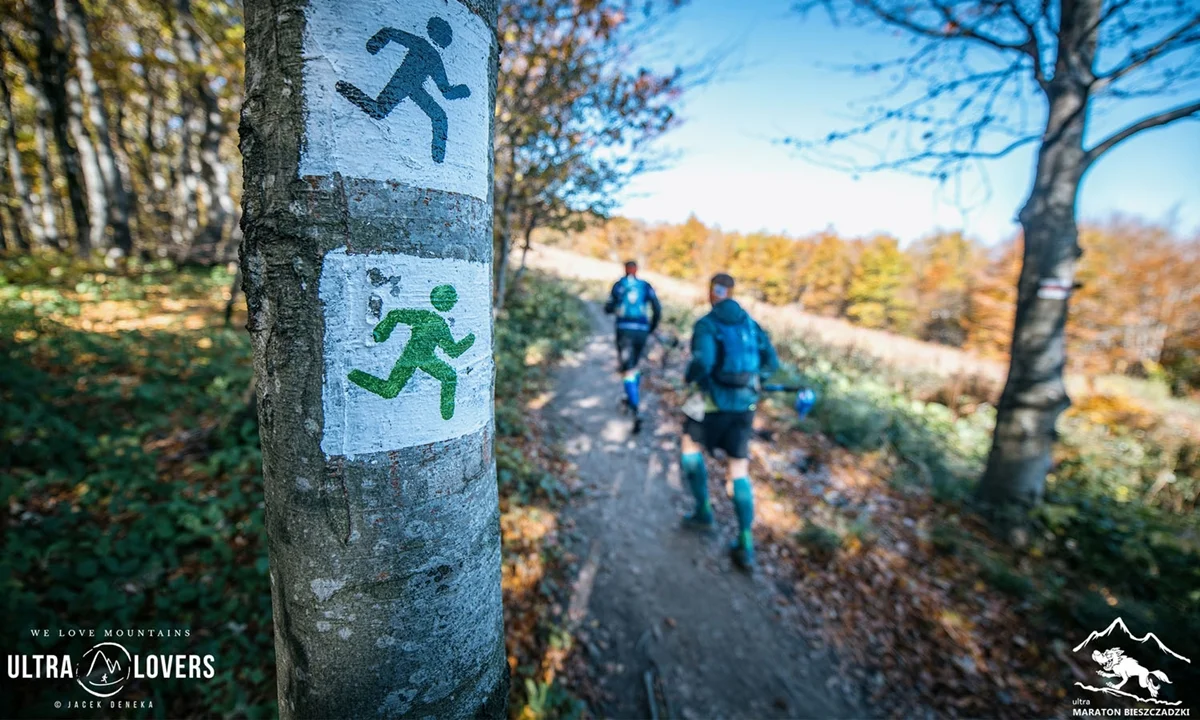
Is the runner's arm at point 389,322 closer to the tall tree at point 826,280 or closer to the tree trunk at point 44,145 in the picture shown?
the tree trunk at point 44,145

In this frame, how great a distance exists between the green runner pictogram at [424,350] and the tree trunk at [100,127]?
13239 millimetres

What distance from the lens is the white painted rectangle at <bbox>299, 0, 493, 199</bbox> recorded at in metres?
0.56

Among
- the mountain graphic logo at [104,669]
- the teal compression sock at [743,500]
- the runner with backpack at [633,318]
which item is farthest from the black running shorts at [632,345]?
the mountain graphic logo at [104,669]

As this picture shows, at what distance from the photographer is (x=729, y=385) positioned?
3.77m

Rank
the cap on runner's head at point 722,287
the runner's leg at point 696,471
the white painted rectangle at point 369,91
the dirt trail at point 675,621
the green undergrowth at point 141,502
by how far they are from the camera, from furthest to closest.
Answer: the runner's leg at point 696,471 < the cap on runner's head at point 722,287 < the dirt trail at point 675,621 < the green undergrowth at point 141,502 < the white painted rectangle at point 369,91

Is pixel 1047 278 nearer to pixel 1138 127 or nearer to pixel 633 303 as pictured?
pixel 1138 127

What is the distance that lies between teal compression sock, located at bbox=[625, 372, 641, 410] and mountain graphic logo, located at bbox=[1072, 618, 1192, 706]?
4.94 m

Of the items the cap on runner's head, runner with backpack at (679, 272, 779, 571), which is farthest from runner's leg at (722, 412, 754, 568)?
the cap on runner's head

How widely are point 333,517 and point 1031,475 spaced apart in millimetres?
6727

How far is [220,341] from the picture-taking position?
601cm

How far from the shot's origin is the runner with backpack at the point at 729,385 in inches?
147

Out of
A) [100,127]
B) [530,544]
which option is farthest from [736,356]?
[100,127]

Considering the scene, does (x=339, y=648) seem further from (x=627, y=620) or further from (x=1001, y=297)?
(x=1001, y=297)

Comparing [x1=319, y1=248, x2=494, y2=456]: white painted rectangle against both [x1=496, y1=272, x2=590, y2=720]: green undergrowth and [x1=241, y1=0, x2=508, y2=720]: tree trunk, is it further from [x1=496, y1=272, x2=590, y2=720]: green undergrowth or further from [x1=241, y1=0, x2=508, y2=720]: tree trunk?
[x1=496, y1=272, x2=590, y2=720]: green undergrowth
